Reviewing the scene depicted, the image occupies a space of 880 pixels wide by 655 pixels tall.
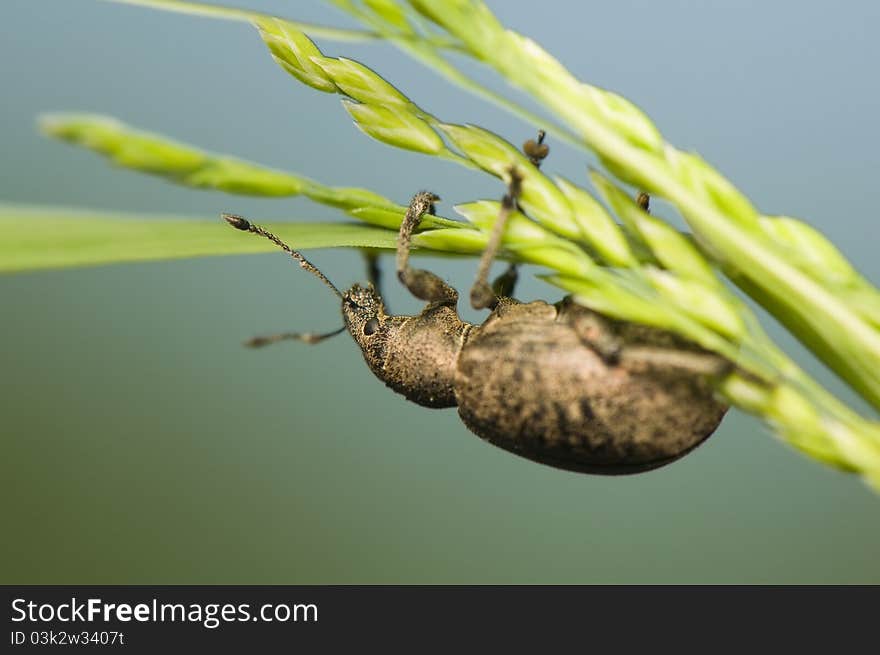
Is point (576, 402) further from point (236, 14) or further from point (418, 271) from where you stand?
point (236, 14)

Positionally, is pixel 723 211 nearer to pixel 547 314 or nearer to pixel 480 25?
pixel 480 25

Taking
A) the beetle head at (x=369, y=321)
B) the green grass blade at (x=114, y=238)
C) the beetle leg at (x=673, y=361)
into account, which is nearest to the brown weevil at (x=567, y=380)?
the beetle leg at (x=673, y=361)

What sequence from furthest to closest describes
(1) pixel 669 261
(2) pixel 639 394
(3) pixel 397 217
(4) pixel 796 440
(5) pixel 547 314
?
(5) pixel 547 314 < (2) pixel 639 394 < (3) pixel 397 217 < (1) pixel 669 261 < (4) pixel 796 440

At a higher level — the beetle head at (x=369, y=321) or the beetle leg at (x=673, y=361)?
the beetle head at (x=369, y=321)

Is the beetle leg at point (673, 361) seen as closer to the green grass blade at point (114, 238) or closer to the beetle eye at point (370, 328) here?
the green grass blade at point (114, 238)

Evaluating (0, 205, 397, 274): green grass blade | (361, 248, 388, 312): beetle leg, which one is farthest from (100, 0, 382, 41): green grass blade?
(361, 248, 388, 312): beetle leg

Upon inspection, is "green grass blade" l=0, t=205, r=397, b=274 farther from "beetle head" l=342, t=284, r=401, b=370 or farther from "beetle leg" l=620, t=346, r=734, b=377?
"beetle head" l=342, t=284, r=401, b=370

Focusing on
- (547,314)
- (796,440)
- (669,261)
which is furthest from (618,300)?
(547,314)
